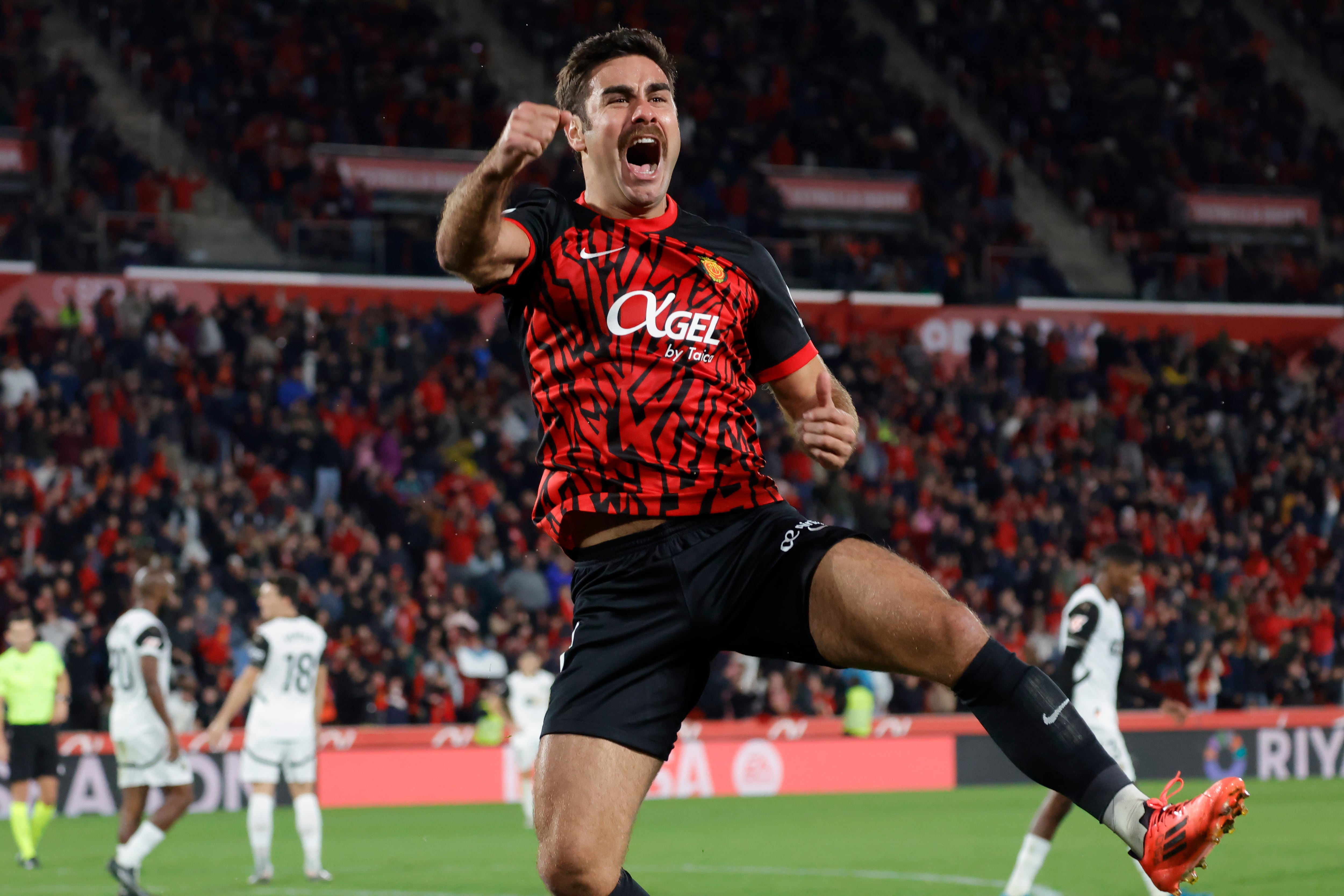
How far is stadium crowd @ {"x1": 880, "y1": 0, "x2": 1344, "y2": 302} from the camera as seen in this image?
29141mm

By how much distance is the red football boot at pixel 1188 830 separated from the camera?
3.69 meters

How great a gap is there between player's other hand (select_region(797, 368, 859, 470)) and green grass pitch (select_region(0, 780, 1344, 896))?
22.9 feet

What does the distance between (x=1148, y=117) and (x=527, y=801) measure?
1973 centimetres

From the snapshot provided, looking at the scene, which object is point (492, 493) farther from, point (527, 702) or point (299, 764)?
point (299, 764)

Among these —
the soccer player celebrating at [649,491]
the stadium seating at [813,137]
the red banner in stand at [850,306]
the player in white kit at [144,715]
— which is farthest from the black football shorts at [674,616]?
the stadium seating at [813,137]

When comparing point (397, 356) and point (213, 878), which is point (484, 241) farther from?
point (397, 356)

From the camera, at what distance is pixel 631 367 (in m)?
4.48

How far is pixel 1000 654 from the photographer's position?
13.3 feet

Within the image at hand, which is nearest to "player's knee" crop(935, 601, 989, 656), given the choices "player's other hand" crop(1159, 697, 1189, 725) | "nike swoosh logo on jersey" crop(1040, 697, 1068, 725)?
"nike swoosh logo on jersey" crop(1040, 697, 1068, 725)

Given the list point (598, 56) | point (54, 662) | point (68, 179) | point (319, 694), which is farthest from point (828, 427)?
point (68, 179)

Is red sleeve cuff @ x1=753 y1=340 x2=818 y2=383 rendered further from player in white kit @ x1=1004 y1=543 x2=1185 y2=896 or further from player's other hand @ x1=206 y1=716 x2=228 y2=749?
player's other hand @ x1=206 y1=716 x2=228 y2=749

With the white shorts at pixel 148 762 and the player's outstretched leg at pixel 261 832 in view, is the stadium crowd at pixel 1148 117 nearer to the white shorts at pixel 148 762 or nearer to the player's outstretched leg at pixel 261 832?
the player's outstretched leg at pixel 261 832

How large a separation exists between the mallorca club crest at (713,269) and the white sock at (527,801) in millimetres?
11562

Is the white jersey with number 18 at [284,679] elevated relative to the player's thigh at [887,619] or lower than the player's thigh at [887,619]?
lower
